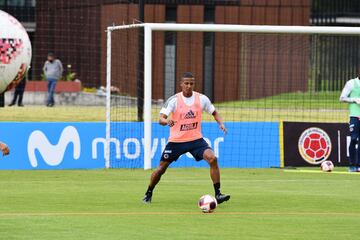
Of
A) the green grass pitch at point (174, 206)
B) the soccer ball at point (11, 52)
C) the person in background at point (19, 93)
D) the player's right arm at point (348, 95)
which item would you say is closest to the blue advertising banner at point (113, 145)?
the green grass pitch at point (174, 206)

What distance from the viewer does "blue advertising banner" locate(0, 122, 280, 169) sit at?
23094 millimetres

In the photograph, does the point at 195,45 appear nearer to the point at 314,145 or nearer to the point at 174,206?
the point at 314,145

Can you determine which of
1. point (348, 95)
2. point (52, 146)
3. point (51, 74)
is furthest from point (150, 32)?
point (51, 74)

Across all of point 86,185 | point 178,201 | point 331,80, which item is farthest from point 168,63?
point 178,201

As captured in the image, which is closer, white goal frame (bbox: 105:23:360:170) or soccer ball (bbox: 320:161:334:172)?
white goal frame (bbox: 105:23:360:170)

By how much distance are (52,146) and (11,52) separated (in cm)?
1294

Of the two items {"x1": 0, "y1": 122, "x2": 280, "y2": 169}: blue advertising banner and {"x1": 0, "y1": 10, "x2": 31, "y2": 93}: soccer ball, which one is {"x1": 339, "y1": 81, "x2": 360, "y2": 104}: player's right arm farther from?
{"x1": 0, "y1": 10, "x2": 31, "y2": 93}: soccer ball

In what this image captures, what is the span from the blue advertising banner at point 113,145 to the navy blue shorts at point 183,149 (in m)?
7.36

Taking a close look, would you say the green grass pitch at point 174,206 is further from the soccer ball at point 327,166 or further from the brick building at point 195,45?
the brick building at point 195,45

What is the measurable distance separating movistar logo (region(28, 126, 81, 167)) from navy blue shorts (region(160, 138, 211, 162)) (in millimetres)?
7371

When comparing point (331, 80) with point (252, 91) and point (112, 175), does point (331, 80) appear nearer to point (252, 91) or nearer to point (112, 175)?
point (252, 91)

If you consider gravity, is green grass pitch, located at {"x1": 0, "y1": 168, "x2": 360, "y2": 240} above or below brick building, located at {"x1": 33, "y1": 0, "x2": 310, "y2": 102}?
below

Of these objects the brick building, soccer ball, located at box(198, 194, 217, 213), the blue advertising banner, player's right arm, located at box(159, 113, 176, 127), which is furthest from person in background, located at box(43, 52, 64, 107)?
soccer ball, located at box(198, 194, 217, 213)

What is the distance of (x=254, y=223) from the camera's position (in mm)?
13758
